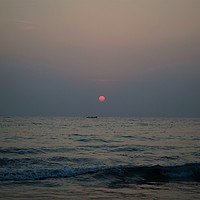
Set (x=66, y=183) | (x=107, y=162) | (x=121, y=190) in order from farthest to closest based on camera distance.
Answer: (x=107, y=162) → (x=66, y=183) → (x=121, y=190)

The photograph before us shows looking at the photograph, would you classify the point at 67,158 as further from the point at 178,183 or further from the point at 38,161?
the point at 178,183

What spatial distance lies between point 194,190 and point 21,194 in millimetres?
7302

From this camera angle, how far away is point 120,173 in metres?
16.3

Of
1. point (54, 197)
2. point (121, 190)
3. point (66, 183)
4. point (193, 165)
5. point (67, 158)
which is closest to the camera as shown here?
point (54, 197)

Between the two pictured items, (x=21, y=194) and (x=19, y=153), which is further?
(x=19, y=153)

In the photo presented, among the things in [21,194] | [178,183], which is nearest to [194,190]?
[178,183]

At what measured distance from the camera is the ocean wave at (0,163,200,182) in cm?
1475

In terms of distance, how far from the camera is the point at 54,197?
10188 mm

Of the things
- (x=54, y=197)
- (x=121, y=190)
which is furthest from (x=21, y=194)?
(x=121, y=190)

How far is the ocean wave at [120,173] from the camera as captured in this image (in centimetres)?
1475

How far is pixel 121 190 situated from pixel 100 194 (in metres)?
1.38

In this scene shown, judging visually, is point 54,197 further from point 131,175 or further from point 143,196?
point 131,175

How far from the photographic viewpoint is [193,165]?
18609 mm

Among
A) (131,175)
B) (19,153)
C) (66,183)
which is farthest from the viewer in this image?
(19,153)
